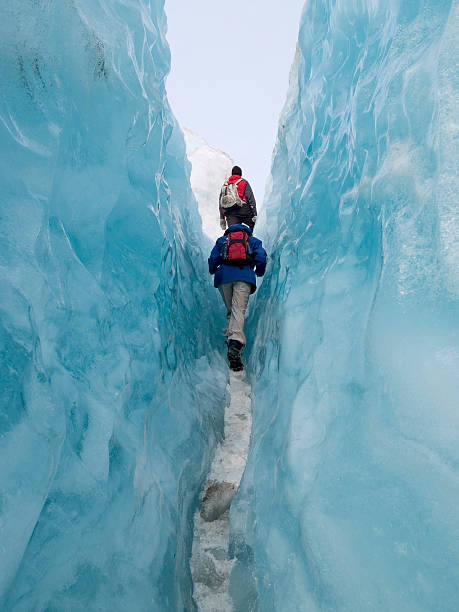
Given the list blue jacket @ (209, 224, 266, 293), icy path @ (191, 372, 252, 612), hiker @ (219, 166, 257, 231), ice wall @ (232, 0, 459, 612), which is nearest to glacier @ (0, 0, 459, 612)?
ice wall @ (232, 0, 459, 612)

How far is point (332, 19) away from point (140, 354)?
287 cm

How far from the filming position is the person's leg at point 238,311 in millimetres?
3889

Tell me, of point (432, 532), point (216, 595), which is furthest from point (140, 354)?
point (432, 532)

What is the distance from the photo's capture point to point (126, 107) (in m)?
A: 2.57

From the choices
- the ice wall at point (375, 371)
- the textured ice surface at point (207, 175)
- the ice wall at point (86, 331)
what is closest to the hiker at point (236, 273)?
the ice wall at point (86, 331)

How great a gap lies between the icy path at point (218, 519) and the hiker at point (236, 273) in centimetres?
69

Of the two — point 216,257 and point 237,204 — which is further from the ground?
point 237,204

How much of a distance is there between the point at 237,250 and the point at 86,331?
2130 mm

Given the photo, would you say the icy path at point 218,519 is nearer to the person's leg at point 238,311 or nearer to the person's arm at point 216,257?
the person's leg at point 238,311

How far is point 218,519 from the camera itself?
10.3ft

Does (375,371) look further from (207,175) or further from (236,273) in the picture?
(207,175)

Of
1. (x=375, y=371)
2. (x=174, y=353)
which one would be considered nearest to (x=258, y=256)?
(x=174, y=353)

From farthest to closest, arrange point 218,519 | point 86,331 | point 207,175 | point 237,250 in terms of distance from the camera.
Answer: point 207,175 < point 237,250 < point 218,519 < point 86,331

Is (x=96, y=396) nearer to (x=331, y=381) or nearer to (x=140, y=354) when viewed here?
(x=140, y=354)
